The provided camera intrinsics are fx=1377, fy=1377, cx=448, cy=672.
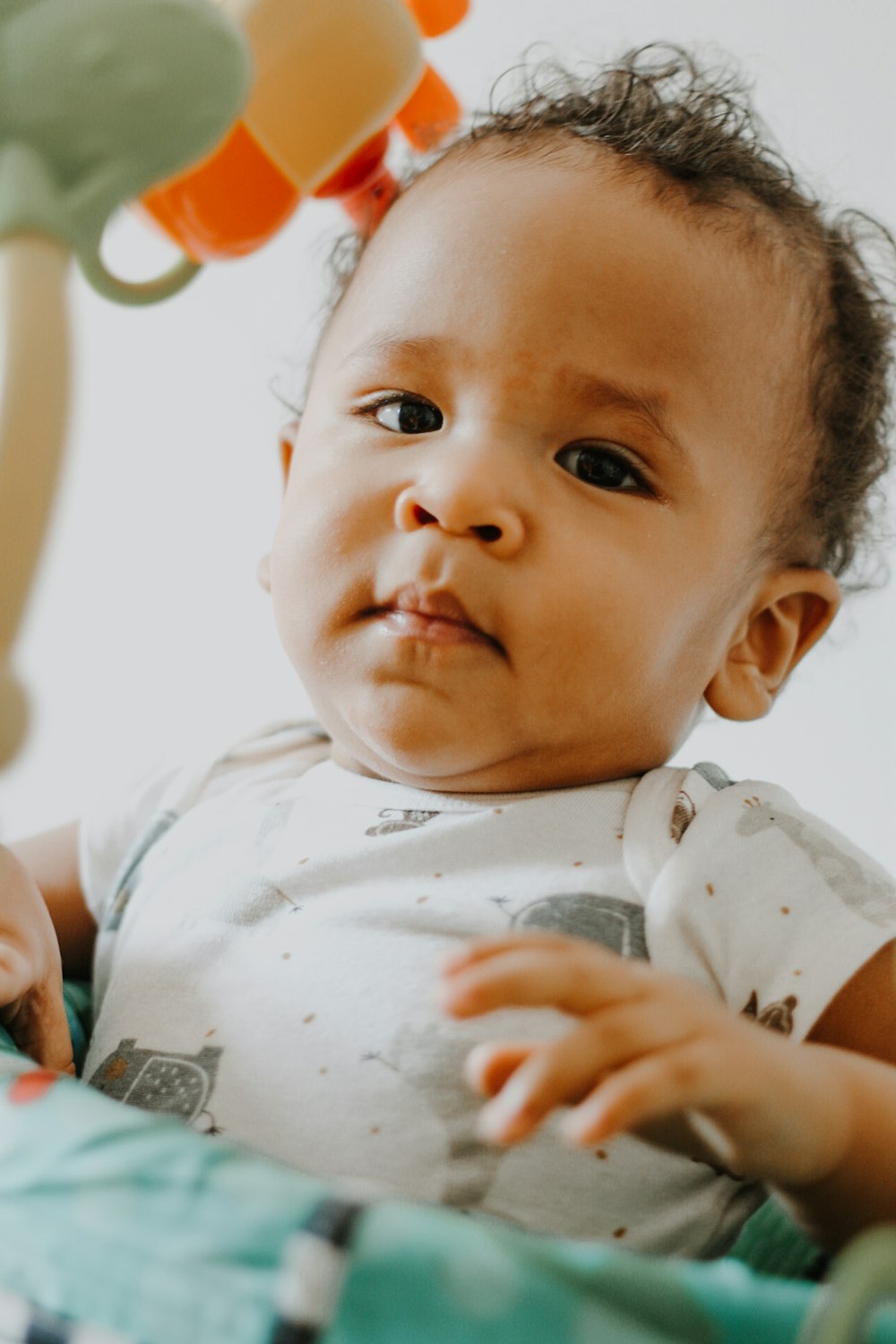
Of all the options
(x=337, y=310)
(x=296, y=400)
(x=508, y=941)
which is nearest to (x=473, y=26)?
(x=296, y=400)

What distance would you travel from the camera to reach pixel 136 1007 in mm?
613

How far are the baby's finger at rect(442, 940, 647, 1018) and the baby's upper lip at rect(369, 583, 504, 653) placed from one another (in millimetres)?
247

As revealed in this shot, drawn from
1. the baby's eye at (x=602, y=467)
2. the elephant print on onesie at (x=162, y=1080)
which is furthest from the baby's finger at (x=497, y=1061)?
the baby's eye at (x=602, y=467)

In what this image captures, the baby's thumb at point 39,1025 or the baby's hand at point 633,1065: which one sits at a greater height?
the baby's hand at point 633,1065

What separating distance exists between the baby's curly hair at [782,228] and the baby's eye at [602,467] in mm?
96

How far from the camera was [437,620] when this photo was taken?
587mm

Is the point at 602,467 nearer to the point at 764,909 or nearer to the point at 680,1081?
the point at 764,909

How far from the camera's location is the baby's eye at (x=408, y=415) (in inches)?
25.6

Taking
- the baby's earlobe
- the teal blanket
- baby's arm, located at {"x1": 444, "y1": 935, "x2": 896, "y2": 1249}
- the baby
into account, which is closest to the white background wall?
the baby's earlobe

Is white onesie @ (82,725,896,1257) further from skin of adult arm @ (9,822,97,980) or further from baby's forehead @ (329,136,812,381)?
baby's forehead @ (329,136,812,381)

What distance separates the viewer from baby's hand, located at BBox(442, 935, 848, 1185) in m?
0.32

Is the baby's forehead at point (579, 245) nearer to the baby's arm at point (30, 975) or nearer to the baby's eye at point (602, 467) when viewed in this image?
the baby's eye at point (602, 467)

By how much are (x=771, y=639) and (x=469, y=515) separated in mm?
229

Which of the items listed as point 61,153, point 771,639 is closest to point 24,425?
point 61,153
